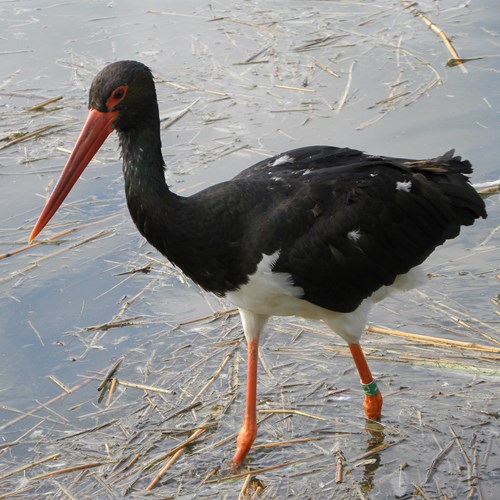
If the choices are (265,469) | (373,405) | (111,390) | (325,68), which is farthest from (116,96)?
(325,68)

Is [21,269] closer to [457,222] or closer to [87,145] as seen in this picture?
[87,145]

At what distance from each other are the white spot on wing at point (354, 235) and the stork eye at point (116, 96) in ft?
4.49

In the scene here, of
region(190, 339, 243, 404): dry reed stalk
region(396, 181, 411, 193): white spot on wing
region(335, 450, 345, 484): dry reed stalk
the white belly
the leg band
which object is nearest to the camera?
the white belly

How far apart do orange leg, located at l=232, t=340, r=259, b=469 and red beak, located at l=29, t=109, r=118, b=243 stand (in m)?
1.34

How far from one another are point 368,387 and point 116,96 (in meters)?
2.11

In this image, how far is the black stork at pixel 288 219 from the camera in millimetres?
5496

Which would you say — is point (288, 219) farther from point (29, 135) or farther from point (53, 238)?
point (29, 135)

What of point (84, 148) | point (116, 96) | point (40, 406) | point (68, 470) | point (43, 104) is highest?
point (116, 96)

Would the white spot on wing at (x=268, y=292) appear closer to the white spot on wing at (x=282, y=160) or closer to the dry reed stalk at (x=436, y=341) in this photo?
the white spot on wing at (x=282, y=160)

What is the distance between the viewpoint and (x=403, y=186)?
19.5ft

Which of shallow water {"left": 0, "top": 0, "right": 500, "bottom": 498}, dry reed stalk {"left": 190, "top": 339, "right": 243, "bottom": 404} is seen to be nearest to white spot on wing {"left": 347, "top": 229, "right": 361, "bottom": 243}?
shallow water {"left": 0, "top": 0, "right": 500, "bottom": 498}

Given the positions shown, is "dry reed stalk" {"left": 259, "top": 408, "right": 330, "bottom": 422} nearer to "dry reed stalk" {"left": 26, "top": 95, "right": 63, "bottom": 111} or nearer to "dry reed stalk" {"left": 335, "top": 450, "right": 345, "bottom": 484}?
"dry reed stalk" {"left": 335, "top": 450, "right": 345, "bottom": 484}

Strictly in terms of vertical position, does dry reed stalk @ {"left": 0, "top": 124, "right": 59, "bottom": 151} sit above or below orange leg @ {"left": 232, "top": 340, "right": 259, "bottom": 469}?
below

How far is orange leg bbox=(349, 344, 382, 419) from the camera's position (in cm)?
611
